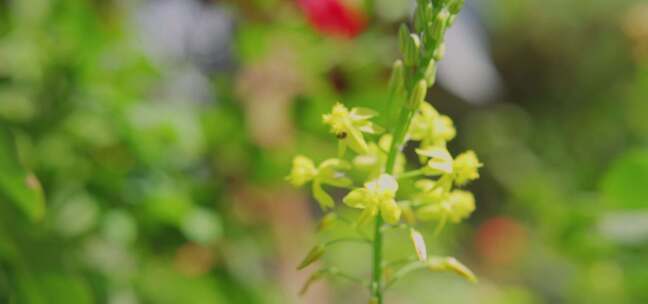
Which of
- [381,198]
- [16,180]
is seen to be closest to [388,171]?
[381,198]

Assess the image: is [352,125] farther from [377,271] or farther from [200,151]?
[200,151]

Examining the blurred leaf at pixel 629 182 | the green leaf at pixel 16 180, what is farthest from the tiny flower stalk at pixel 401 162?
the blurred leaf at pixel 629 182

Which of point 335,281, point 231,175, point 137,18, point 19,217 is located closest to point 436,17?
point 19,217

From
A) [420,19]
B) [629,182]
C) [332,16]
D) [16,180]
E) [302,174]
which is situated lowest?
[16,180]

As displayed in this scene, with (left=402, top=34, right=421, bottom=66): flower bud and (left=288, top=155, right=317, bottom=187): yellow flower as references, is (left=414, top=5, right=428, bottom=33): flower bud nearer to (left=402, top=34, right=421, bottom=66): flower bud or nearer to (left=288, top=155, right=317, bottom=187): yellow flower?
(left=402, top=34, right=421, bottom=66): flower bud

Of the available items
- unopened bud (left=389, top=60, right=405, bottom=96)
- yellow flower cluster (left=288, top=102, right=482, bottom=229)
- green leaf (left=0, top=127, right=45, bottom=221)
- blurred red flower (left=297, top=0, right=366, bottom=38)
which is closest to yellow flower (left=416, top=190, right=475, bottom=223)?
yellow flower cluster (left=288, top=102, right=482, bottom=229)

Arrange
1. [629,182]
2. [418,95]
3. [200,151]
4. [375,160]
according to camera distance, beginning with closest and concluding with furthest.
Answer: [418,95] < [375,160] < [629,182] < [200,151]

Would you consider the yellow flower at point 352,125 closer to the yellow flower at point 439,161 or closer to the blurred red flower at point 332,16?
the yellow flower at point 439,161
